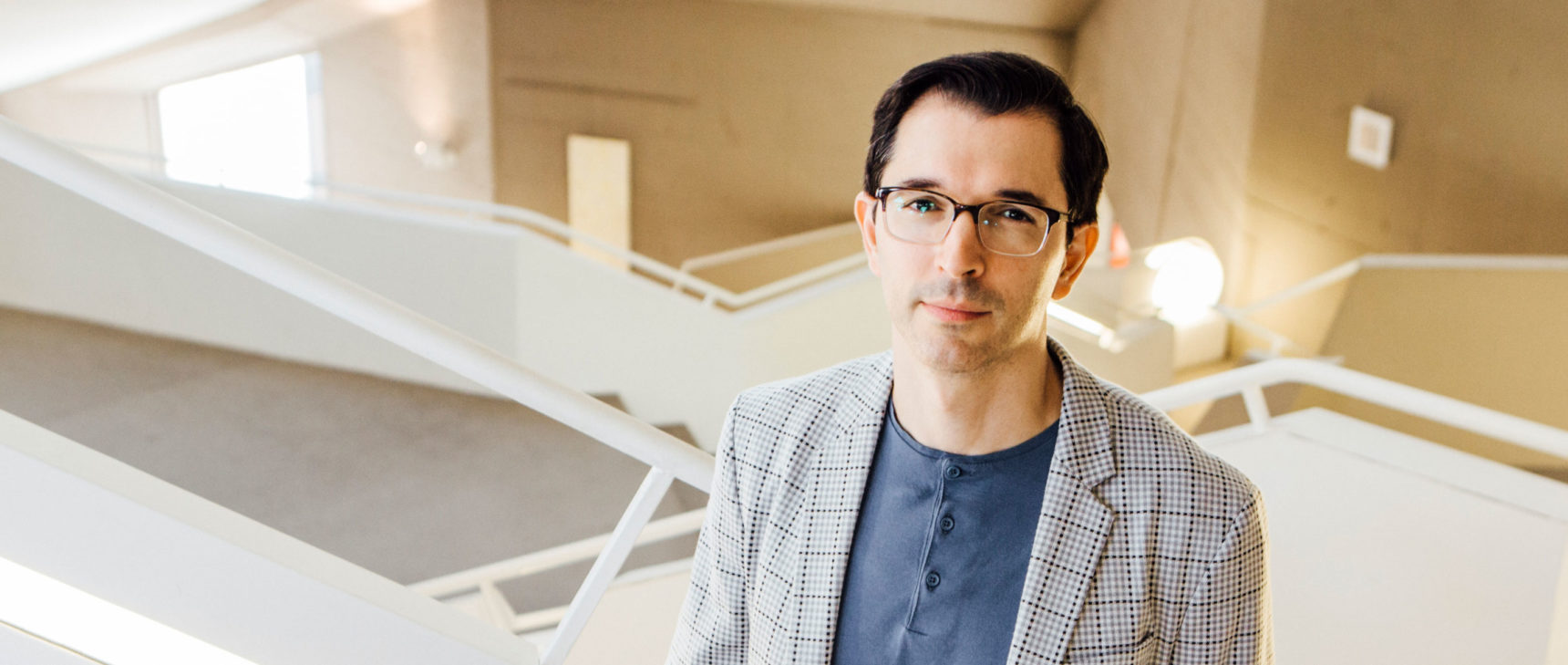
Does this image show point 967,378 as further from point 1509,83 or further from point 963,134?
point 1509,83

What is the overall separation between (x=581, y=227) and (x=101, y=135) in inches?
129

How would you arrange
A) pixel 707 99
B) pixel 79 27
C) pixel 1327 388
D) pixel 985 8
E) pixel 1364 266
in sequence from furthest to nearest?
pixel 707 99
pixel 985 8
pixel 79 27
pixel 1364 266
pixel 1327 388

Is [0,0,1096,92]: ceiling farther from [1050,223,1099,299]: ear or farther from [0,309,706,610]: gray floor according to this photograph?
[1050,223,1099,299]: ear

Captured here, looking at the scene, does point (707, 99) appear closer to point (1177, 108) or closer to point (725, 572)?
point (1177, 108)

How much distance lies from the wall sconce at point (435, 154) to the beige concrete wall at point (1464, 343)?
19.8ft

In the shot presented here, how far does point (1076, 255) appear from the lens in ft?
3.62

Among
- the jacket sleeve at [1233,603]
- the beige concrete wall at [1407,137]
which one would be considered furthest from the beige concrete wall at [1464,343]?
the jacket sleeve at [1233,603]

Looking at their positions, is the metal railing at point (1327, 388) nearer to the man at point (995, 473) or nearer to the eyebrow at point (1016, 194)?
the man at point (995, 473)

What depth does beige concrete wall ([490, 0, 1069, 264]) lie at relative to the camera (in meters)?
7.72

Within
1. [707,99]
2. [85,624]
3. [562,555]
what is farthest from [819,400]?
[707,99]

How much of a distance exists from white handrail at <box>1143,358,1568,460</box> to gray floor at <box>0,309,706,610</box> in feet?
10.1

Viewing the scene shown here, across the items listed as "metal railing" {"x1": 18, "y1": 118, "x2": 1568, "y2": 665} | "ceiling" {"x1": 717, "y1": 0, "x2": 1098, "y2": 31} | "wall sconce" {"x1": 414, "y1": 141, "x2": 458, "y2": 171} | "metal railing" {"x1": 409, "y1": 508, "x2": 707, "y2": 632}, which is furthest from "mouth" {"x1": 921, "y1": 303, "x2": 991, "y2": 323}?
"wall sconce" {"x1": 414, "y1": 141, "x2": 458, "y2": 171}

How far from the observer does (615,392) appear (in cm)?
631

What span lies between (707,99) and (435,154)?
2088 mm
